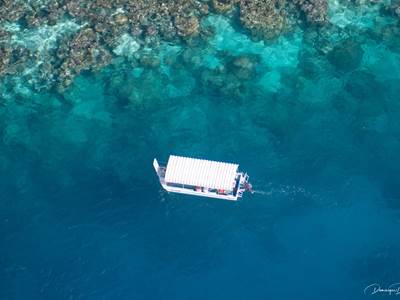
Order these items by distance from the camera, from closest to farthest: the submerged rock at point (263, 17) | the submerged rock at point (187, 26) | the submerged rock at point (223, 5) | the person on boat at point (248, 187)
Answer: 1. the person on boat at point (248, 187)
2. the submerged rock at point (263, 17)
3. the submerged rock at point (187, 26)
4. the submerged rock at point (223, 5)

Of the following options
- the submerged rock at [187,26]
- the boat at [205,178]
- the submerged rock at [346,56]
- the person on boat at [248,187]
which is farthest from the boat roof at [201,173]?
the submerged rock at [346,56]

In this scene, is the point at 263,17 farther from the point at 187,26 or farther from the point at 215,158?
the point at 215,158

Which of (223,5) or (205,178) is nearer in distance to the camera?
(205,178)

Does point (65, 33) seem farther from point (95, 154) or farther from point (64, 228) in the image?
point (64, 228)

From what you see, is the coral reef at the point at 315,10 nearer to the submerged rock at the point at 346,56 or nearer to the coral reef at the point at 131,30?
the coral reef at the point at 131,30

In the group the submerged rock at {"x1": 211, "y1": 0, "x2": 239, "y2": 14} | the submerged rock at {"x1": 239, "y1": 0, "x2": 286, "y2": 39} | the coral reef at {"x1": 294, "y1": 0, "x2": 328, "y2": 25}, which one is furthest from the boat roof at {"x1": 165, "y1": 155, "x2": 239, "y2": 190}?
the coral reef at {"x1": 294, "y1": 0, "x2": 328, "y2": 25}

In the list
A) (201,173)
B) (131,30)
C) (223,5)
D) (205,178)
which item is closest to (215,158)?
(201,173)
